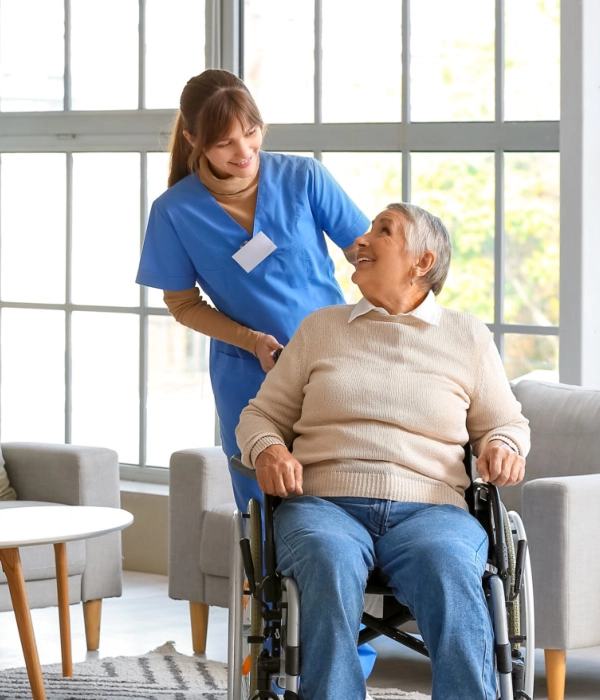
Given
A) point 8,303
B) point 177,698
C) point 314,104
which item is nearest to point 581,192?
point 314,104

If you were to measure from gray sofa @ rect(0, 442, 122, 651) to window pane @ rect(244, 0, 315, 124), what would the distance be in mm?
1519

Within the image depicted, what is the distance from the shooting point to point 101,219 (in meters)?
5.14

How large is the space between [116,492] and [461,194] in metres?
1.51

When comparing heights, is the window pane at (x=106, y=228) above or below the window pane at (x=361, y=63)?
below

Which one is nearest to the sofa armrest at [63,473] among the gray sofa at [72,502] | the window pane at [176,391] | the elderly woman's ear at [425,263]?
the gray sofa at [72,502]

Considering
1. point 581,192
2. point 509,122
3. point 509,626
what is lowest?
point 509,626

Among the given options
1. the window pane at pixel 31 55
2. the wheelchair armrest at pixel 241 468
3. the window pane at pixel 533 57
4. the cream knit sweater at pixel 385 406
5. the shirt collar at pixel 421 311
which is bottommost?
the wheelchair armrest at pixel 241 468

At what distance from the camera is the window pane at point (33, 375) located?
208 inches

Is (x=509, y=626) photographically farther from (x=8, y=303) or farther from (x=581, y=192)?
(x=8, y=303)

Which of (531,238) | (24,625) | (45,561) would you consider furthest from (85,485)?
(531,238)

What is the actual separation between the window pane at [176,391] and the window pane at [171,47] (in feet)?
2.85

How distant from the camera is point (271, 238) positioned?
2.86 metres

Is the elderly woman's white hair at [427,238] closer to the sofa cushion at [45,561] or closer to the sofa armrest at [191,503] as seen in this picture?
the sofa armrest at [191,503]

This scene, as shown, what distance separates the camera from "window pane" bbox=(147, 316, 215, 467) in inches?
196
